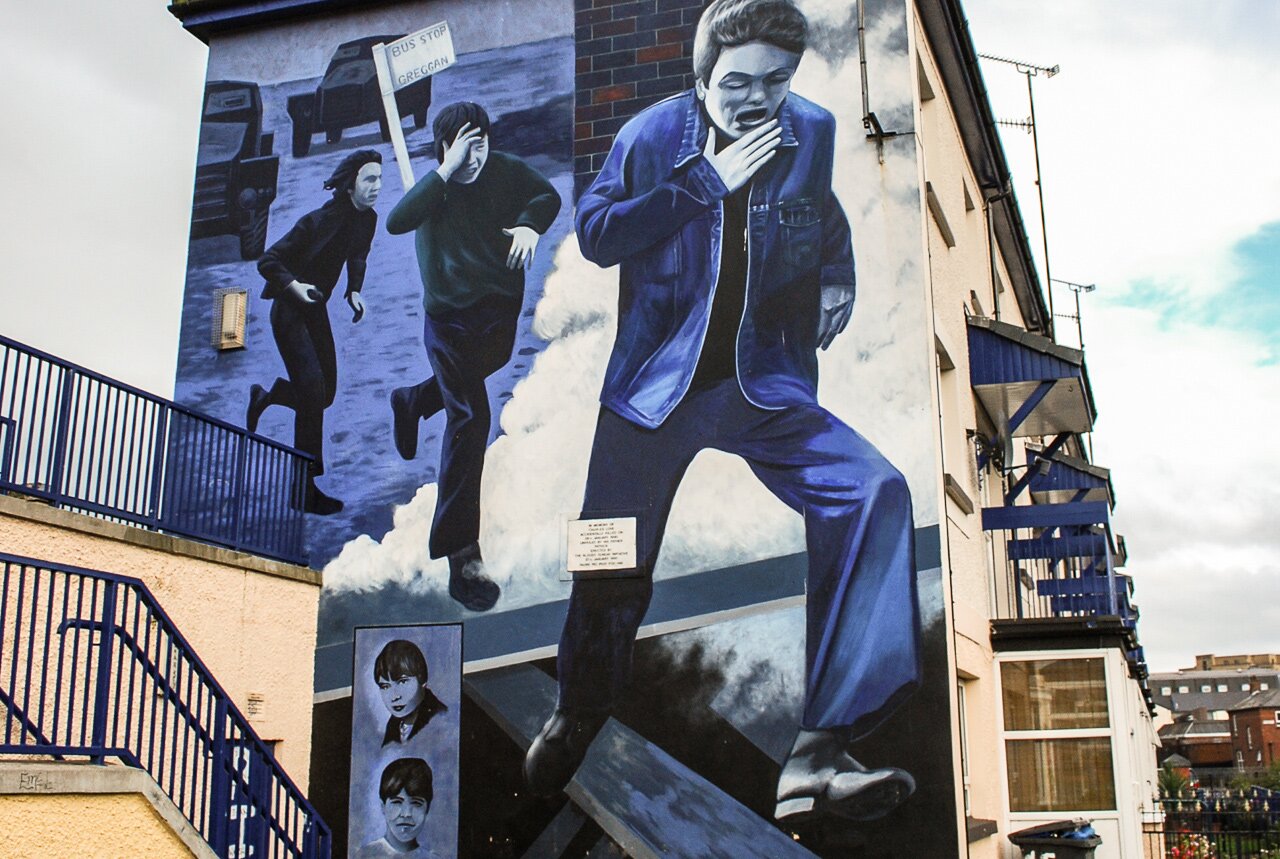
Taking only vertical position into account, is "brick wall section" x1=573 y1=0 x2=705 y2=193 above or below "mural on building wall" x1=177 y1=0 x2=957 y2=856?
above

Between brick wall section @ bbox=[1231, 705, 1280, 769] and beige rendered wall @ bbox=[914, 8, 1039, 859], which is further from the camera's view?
brick wall section @ bbox=[1231, 705, 1280, 769]

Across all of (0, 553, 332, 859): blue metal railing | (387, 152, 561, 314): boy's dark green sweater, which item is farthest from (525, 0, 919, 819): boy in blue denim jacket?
(0, 553, 332, 859): blue metal railing

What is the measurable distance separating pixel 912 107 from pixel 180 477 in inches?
289

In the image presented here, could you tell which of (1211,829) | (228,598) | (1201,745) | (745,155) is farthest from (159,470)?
(1201,745)

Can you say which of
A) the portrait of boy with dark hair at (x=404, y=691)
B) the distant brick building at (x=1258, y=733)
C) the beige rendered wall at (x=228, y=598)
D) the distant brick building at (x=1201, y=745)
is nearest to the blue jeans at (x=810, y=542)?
the portrait of boy with dark hair at (x=404, y=691)

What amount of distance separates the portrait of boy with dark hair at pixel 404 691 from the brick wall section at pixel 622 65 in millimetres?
4928

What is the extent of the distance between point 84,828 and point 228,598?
374cm

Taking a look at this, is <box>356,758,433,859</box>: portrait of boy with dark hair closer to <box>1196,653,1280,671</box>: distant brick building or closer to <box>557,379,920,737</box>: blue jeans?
<box>557,379,920,737</box>: blue jeans

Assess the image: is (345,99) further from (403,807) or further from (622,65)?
(403,807)

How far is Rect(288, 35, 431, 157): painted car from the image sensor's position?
13.8 m

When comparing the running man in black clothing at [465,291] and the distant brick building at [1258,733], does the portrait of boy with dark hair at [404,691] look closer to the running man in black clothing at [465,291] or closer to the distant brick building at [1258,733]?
the running man in black clothing at [465,291]

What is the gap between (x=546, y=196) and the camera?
42.2 feet

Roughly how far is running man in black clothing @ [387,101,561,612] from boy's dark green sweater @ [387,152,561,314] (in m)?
0.01

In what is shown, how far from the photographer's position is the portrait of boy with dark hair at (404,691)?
1189cm
